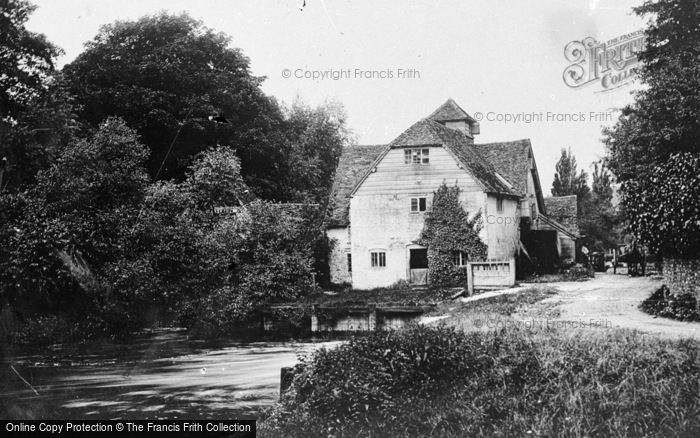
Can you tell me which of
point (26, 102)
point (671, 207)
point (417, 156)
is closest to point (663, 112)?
point (671, 207)

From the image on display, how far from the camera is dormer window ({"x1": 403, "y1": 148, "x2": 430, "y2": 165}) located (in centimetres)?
3177

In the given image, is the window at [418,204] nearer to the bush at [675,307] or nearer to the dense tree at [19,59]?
the bush at [675,307]

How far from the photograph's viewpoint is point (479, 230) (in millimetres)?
31562

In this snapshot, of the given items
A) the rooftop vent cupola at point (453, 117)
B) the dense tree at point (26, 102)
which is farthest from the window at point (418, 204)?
the dense tree at point (26, 102)

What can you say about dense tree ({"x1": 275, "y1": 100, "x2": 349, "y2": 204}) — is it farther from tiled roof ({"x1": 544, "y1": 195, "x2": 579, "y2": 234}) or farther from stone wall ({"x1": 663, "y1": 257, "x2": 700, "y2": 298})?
stone wall ({"x1": 663, "y1": 257, "x2": 700, "y2": 298})

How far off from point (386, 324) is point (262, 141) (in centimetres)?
1638

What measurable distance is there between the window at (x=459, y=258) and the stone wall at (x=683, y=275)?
596 inches

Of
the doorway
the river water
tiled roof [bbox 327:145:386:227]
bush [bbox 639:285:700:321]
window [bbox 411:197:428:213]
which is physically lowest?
the river water

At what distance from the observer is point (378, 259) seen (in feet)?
107

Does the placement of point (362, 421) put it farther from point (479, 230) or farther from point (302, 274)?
point (479, 230)

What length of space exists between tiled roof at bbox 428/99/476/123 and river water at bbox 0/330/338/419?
1097 inches

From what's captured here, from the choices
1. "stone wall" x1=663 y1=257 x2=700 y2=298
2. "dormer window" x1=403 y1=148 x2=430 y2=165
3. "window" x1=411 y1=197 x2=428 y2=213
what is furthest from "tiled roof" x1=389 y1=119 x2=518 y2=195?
"stone wall" x1=663 y1=257 x2=700 y2=298

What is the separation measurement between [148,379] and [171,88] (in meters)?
21.3

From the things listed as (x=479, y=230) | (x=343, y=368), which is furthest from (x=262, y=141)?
(x=343, y=368)
